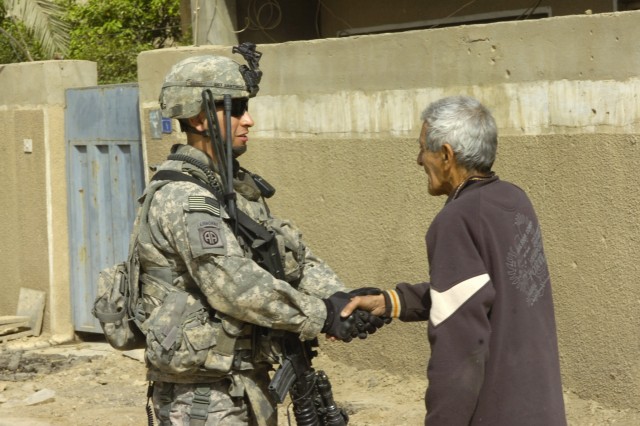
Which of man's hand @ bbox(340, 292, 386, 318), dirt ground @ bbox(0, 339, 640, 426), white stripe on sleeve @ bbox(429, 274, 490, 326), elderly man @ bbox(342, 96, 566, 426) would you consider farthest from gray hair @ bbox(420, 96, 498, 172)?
dirt ground @ bbox(0, 339, 640, 426)

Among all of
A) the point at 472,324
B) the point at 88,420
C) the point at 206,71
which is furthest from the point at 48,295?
the point at 472,324

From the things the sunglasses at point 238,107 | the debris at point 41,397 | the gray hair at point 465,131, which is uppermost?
the sunglasses at point 238,107

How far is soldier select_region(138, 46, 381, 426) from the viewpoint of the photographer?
3.41 meters

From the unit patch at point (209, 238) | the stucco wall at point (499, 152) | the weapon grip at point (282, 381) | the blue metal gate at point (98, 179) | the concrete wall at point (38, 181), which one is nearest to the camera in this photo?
the unit patch at point (209, 238)

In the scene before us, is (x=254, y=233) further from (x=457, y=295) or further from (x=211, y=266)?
(x=457, y=295)

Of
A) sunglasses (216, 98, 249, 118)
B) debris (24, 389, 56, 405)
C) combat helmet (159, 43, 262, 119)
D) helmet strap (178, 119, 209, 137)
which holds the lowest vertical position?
debris (24, 389, 56, 405)

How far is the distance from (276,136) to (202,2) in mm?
2744

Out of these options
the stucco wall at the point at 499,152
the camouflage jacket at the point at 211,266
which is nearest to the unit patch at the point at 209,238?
the camouflage jacket at the point at 211,266

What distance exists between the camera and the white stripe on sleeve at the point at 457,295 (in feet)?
9.29

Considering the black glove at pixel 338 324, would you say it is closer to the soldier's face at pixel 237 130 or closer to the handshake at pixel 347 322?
the handshake at pixel 347 322

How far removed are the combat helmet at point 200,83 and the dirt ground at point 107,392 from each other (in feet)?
8.91

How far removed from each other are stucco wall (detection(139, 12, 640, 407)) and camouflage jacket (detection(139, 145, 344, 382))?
7.51 ft

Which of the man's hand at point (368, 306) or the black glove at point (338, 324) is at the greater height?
the man's hand at point (368, 306)

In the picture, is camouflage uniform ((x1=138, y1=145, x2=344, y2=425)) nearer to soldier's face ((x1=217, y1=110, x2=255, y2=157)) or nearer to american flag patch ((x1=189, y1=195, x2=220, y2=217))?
american flag patch ((x1=189, y1=195, x2=220, y2=217))
